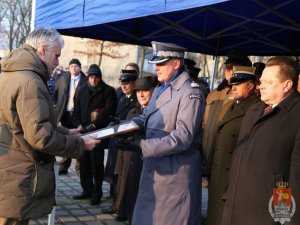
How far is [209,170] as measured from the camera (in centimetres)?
415

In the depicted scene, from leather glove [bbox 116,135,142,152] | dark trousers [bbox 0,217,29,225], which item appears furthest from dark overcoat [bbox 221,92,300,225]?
dark trousers [bbox 0,217,29,225]

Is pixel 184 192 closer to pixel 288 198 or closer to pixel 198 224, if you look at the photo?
pixel 198 224

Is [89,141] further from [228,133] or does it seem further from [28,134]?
[228,133]

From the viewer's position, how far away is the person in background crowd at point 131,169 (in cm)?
445

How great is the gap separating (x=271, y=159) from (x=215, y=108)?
1947mm

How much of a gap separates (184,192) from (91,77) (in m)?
3.17

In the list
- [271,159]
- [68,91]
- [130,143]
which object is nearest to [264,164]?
[271,159]

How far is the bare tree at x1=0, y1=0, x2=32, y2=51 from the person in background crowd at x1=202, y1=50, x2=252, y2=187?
30.5 meters

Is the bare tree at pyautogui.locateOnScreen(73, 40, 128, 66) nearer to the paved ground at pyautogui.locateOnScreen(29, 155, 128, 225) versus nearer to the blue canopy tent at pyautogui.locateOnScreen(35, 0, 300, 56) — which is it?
the blue canopy tent at pyautogui.locateOnScreen(35, 0, 300, 56)

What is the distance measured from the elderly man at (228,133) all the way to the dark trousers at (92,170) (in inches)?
83.0

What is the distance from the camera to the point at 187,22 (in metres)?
5.70

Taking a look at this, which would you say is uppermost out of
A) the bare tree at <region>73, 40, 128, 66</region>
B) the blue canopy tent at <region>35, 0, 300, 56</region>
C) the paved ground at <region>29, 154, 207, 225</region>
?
the bare tree at <region>73, 40, 128, 66</region>

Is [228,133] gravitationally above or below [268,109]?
below

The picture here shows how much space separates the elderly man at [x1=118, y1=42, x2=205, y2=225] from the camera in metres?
2.95
